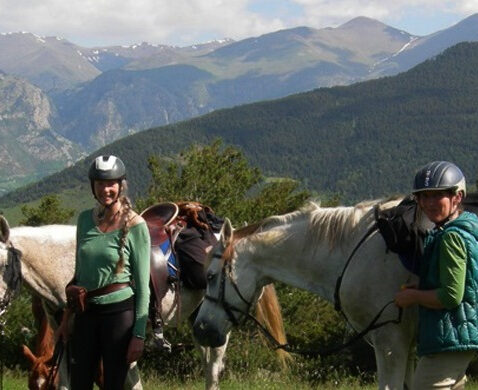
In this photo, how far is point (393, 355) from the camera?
15.8 feet

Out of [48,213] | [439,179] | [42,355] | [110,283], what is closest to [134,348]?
[110,283]

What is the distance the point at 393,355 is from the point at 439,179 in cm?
148

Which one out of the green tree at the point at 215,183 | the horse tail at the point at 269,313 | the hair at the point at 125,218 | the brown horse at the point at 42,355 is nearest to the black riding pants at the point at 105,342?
the hair at the point at 125,218

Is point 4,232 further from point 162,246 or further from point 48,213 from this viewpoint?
point 48,213

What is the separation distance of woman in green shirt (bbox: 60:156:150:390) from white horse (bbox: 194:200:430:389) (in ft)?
4.27

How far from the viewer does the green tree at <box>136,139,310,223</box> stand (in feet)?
80.6

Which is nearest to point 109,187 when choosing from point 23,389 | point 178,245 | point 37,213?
point 178,245

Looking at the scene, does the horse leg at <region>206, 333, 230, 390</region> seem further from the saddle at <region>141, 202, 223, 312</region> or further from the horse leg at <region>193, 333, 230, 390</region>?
the saddle at <region>141, 202, 223, 312</region>

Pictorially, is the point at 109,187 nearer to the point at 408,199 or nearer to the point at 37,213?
the point at 408,199

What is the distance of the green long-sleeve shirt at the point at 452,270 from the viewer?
3.75 m

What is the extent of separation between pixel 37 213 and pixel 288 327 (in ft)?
62.8

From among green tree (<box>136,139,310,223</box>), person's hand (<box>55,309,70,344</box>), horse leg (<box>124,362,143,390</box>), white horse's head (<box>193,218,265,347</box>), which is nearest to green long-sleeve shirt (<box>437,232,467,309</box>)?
white horse's head (<box>193,218,265,347</box>)

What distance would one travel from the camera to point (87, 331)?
4727 mm

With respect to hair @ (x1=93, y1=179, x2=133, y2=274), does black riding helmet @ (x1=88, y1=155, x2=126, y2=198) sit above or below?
above
